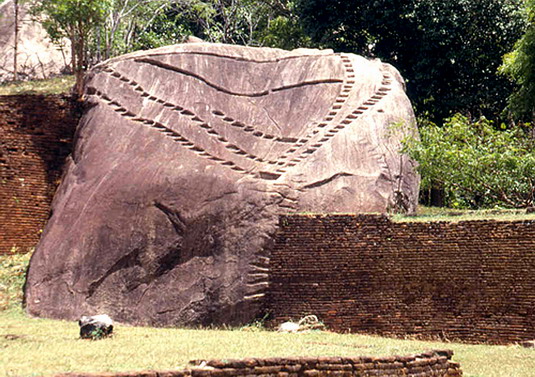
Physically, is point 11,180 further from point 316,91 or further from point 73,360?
point 73,360

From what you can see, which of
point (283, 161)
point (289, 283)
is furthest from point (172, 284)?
point (283, 161)

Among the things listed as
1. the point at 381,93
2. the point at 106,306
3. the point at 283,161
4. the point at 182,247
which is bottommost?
the point at 106,306

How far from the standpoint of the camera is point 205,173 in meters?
13.5

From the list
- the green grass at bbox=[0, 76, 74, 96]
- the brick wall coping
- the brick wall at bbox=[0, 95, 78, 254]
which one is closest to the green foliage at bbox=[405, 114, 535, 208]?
the brick wall coping

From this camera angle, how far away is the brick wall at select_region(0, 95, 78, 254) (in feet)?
51.3

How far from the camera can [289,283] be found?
12742mm

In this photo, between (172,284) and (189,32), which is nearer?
(172,284)

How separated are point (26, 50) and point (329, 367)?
21.0 metres

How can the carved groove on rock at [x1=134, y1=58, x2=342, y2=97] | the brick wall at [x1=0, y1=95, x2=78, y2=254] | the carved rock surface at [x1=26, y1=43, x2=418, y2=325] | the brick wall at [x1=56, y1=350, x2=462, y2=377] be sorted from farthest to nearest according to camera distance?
the brick wall at [x1=0, y1=95, x2=78, y2=254] < the carved groove on rock at [x1=134, y1=58, x2=342, y2=97] < the carved rock surface at [x1=26, y1=43, x2=418, y2=325] < the brick wall at [x1=56, y1=350, x2=462, y2=377]

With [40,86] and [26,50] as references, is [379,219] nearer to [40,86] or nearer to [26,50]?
[40,86]

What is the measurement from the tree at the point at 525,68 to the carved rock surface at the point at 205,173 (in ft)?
12.8

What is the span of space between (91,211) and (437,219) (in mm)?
5031

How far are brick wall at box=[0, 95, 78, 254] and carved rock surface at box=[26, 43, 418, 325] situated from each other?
100 centimetres

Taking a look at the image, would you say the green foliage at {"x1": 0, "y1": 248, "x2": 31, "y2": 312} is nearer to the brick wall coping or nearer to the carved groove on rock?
the carved groove on rock
